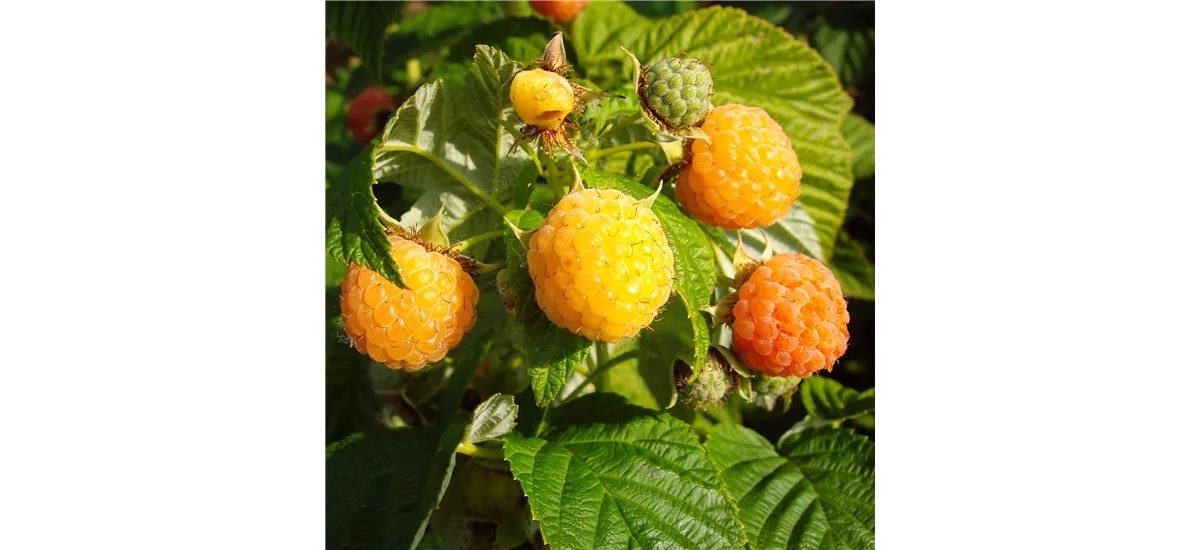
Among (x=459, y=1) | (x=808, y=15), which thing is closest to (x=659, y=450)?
(x=459, y=1)

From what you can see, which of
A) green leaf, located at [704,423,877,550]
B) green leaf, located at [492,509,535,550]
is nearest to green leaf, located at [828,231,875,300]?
green leaf, located at [704,423,877,550]

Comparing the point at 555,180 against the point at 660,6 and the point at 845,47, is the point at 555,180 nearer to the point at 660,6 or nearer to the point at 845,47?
the point at 660,6

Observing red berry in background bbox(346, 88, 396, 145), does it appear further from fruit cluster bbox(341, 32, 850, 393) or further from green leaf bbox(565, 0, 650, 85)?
fruit cluster bbox(341, 32, 850, 393)

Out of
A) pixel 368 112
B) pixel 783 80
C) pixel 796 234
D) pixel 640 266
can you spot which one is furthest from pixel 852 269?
pixel 368 112

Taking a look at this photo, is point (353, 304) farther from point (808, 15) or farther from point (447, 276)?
point (808, 15)

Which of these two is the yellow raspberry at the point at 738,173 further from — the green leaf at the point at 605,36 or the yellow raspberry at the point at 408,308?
the green leaf at the point at 605,36

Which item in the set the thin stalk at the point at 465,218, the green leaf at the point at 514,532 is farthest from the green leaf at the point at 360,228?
the green leaf at the point at 514,532

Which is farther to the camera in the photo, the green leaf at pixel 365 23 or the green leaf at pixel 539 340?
the green leaf at pixel 365 23
